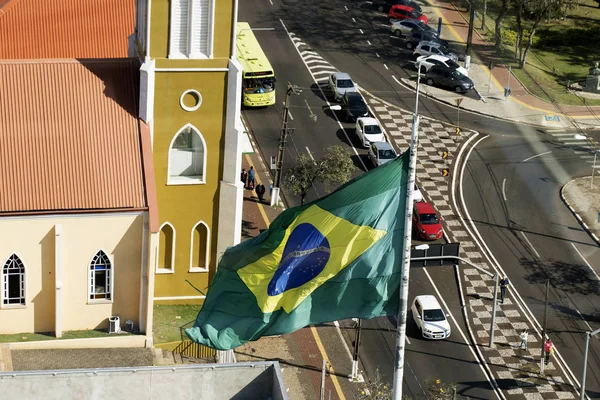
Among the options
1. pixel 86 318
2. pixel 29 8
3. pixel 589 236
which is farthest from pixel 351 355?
pixel 29 8

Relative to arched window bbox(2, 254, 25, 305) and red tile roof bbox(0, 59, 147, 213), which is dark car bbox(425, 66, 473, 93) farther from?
arched window bbox(2, 254, 25, 305)

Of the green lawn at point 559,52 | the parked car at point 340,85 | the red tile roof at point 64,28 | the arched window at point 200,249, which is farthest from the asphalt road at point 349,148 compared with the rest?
the green lawn at point 559,52

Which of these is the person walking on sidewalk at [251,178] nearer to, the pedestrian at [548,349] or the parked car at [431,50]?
the pedestrian at [548,349]

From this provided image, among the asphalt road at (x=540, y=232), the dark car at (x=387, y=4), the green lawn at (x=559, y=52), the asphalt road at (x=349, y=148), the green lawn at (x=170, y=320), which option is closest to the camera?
the green lawn at (x=170, y=320)

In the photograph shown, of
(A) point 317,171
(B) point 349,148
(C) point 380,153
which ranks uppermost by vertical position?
(A) point 317,171

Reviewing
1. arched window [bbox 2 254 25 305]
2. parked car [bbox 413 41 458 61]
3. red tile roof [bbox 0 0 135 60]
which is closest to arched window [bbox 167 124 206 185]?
arched window [bbox 2 254 25 305]

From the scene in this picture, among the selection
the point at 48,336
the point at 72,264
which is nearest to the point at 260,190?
the point at 72,264

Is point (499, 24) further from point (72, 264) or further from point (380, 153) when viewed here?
point (72, 264)
